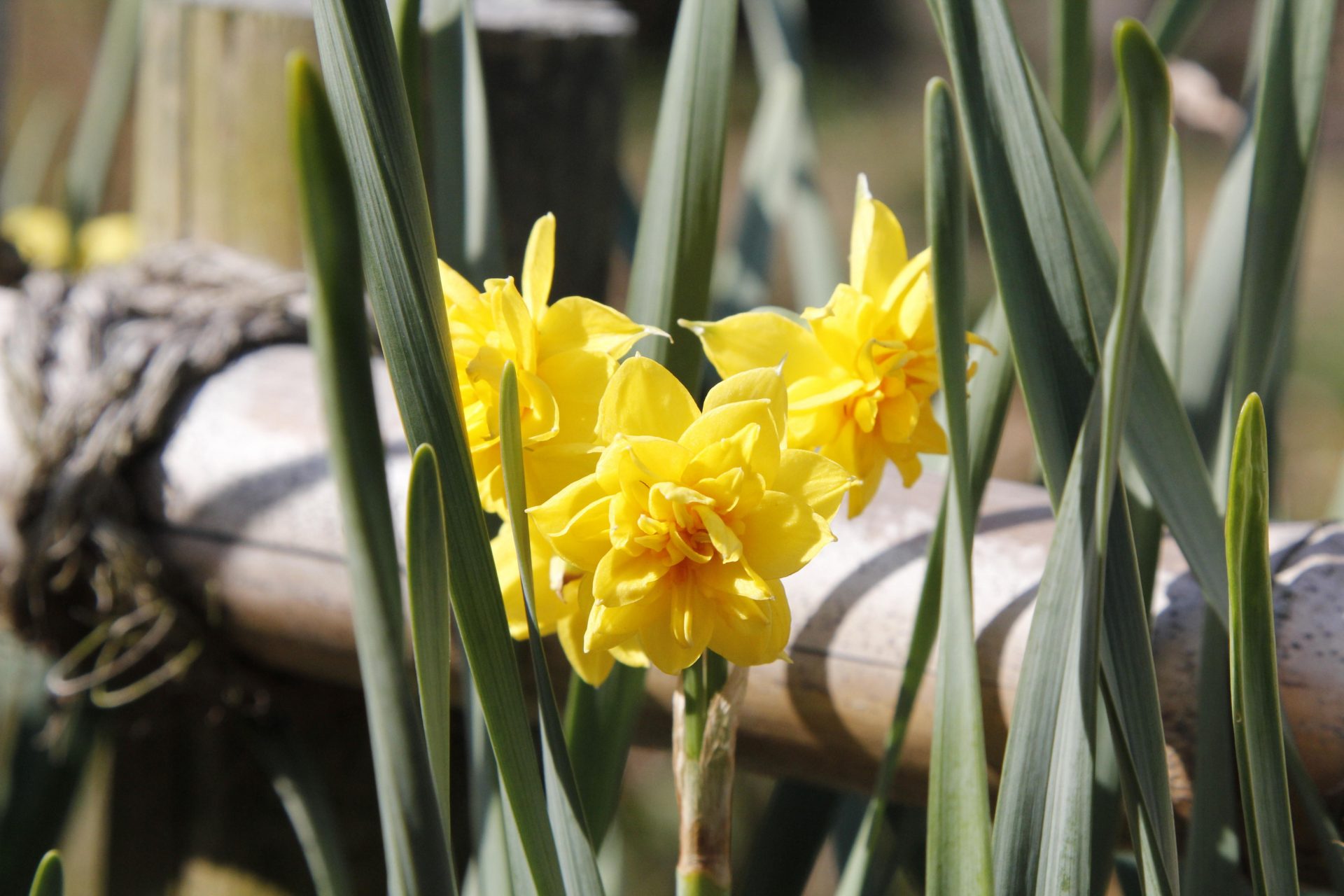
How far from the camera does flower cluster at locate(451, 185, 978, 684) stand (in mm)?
250

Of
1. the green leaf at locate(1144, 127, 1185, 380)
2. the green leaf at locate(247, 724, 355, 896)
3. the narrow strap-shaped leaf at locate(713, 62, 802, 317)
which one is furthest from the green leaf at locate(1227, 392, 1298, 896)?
the narrow strap-shaped leaf at locate(713, 62, 802, 317)

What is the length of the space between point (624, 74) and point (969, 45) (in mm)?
559

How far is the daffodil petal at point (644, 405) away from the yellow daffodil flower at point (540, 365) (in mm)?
17

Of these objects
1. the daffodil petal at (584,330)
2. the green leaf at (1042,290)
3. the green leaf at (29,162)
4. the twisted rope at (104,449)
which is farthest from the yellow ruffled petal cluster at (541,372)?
the green leaf at (29,162)

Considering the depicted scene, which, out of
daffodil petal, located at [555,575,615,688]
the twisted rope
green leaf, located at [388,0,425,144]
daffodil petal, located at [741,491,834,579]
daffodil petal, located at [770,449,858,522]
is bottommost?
the twisted rope

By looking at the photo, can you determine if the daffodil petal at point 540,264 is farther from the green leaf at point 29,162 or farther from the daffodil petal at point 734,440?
the green leaf at point 29,162

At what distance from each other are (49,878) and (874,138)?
448 cm

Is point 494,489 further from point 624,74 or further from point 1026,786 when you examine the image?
point 624,74

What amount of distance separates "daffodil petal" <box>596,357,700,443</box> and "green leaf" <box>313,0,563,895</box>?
38 mm

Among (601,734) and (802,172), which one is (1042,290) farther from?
(802,172)

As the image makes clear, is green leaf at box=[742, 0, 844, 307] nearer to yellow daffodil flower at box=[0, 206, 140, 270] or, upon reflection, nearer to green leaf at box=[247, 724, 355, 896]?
green leaf at box=[247, 724, 355, 896]

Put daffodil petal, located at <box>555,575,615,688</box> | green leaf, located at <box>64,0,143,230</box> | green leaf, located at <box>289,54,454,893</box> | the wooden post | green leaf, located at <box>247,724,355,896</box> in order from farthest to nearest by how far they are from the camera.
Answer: green leaf, located at <box>64,0,143,230</box>, the wooden post, green leaf, located at <box>247,724,355,896</box>, daffodil petal, located at <box>555,575,615,688</box>, green leaf, located at <box>289,54,454,893</box>

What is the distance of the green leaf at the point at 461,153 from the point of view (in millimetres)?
398

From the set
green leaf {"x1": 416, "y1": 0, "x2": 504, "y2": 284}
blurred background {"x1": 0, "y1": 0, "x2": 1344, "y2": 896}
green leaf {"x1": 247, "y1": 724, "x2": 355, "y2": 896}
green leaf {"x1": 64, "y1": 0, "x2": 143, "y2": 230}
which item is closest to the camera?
green leaf {"x1": 416, "y1": 0, "x2": 504, "y2": 284}
